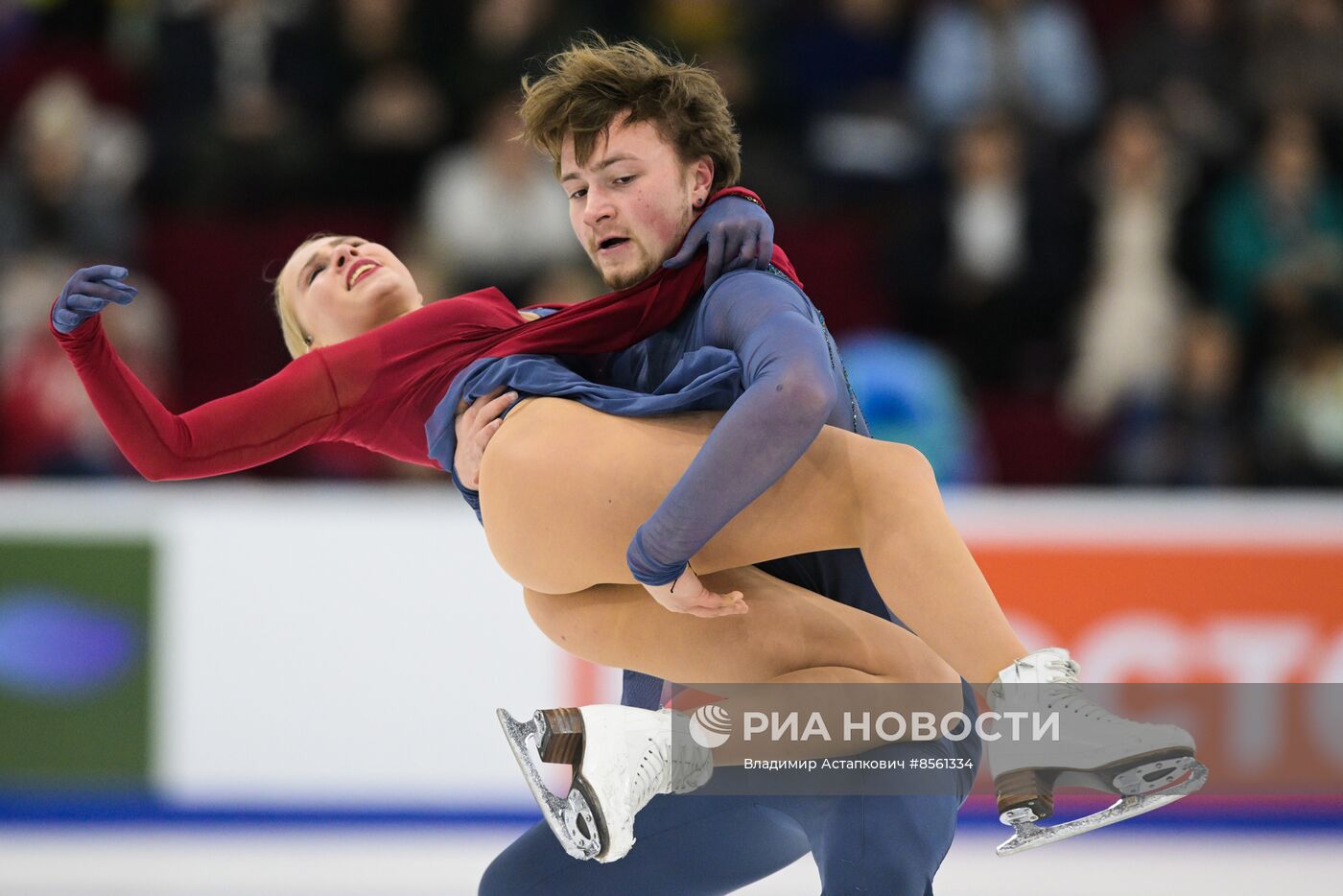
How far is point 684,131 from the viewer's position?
2576mm

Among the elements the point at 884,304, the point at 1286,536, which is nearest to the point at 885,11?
the point at 884,304

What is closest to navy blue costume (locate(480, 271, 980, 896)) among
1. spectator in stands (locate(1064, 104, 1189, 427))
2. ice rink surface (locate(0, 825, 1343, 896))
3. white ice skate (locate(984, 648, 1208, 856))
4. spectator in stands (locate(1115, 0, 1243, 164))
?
white ice skate (locate(984, 648, 1208, 856))

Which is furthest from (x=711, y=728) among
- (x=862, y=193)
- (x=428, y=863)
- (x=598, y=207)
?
(x=862, y=193)

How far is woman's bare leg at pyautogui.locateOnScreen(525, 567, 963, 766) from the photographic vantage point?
2.49 meters

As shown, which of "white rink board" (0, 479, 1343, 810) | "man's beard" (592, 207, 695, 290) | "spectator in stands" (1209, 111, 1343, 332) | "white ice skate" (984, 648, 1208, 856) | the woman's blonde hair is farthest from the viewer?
"spectator in stands" (1209, 111, 1343, 332)

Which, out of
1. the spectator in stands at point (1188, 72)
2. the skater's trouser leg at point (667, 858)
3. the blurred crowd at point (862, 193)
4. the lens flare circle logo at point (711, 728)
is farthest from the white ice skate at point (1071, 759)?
the spectator in stands at point (1188, 72)

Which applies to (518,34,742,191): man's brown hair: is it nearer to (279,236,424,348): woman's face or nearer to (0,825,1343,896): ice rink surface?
(279,236,424,348): woman's face

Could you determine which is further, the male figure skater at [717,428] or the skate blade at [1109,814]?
the male figure skater at [717,428]

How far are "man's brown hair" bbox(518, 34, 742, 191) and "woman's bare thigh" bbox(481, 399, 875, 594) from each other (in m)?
0.43

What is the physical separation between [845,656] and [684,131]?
0.82 metres

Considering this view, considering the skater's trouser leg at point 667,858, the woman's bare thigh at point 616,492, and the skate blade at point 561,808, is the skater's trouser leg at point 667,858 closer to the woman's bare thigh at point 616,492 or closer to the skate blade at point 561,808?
the skate blade at point 561,808

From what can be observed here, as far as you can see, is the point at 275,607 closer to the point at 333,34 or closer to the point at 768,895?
A: the point at 768,895

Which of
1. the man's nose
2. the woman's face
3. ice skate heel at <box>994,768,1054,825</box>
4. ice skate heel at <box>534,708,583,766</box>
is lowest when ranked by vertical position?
ice skate heel at <box>994,768,1054,825</box>

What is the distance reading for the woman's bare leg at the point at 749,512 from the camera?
2279 mm
